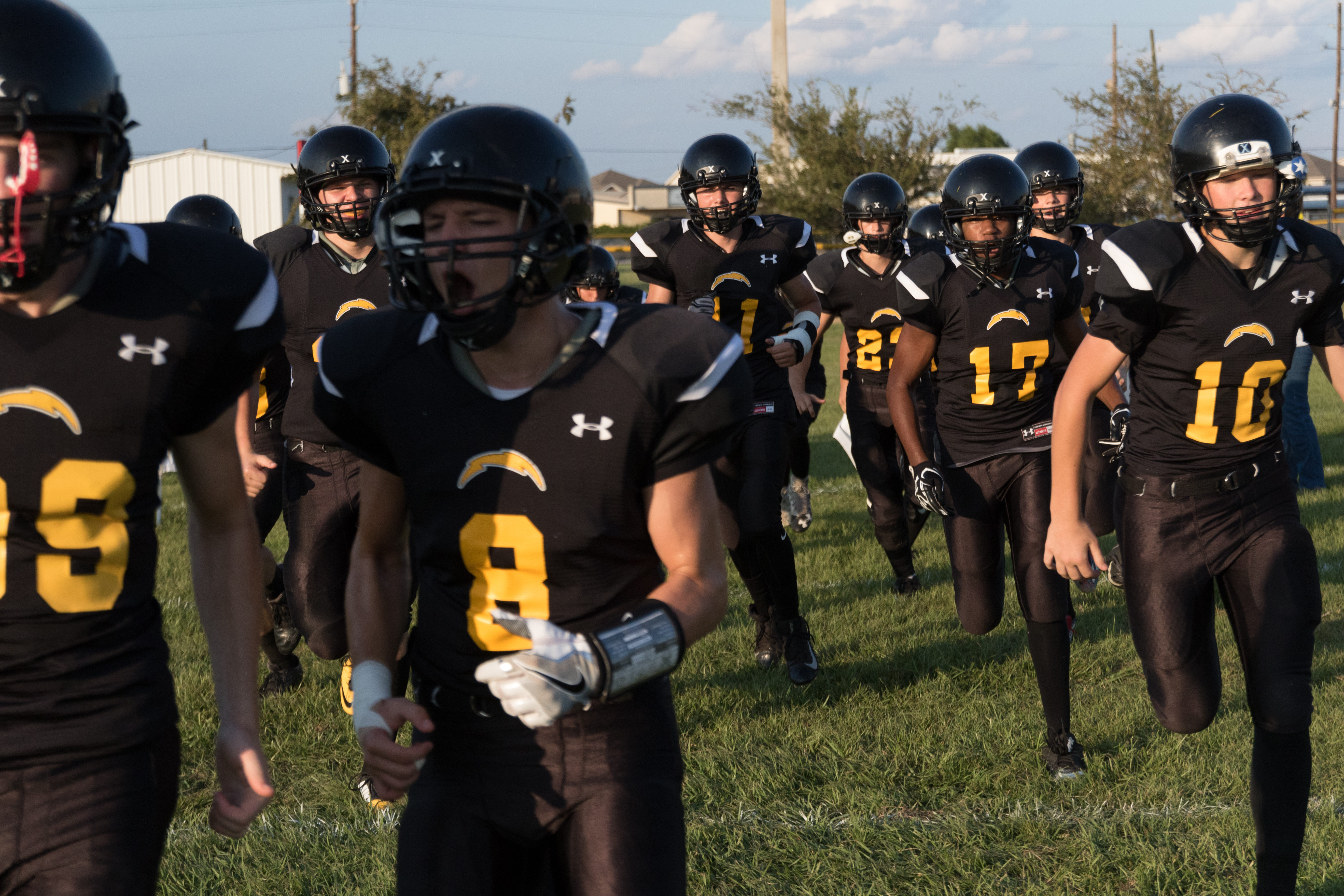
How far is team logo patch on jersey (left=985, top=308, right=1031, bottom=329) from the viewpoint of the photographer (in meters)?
5.21

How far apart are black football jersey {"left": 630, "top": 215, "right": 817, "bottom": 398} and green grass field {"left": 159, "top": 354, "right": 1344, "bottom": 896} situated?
1.50 meters

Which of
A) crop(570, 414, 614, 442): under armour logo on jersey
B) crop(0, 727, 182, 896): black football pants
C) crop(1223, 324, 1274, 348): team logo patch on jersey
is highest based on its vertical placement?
crop(1223, 324, 1274, 348): team logo patch on jersey

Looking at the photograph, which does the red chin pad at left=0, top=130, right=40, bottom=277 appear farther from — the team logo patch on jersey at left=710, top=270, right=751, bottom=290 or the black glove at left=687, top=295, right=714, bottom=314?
the team logo patch on jersey at left=710, top=270, right=751, bottom=290

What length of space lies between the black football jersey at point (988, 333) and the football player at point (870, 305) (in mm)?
2201

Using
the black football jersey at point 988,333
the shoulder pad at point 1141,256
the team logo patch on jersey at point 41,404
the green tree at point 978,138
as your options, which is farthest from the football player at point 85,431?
the green tree at point 978,138

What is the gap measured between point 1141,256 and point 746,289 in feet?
10.2

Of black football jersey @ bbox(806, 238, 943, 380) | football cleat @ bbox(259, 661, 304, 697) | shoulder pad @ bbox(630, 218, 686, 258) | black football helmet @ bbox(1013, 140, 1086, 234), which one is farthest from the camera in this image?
black football jersey @ bbox(806, 238, 943, 380)

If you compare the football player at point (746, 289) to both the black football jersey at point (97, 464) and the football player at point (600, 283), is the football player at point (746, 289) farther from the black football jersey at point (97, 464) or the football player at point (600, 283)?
the black football jersey at point (97, 464)

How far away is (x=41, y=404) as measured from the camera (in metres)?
1.95

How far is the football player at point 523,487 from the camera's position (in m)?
2.17

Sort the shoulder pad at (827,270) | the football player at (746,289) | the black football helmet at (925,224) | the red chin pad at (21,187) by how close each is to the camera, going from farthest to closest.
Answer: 1. the black football helmet at (925,224)
2. the shoulder pad at (827,270)
3. the football player at (746,289)
4. the red chin pad at (21,187)

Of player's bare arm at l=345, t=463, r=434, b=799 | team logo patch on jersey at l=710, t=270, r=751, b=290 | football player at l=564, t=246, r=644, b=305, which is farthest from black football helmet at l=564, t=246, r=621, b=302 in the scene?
player's bare arm at l=345, t=463, r=434, b=799

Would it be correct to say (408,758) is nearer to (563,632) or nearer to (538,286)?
(563,632)

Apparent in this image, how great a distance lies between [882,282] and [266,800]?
6565mm
